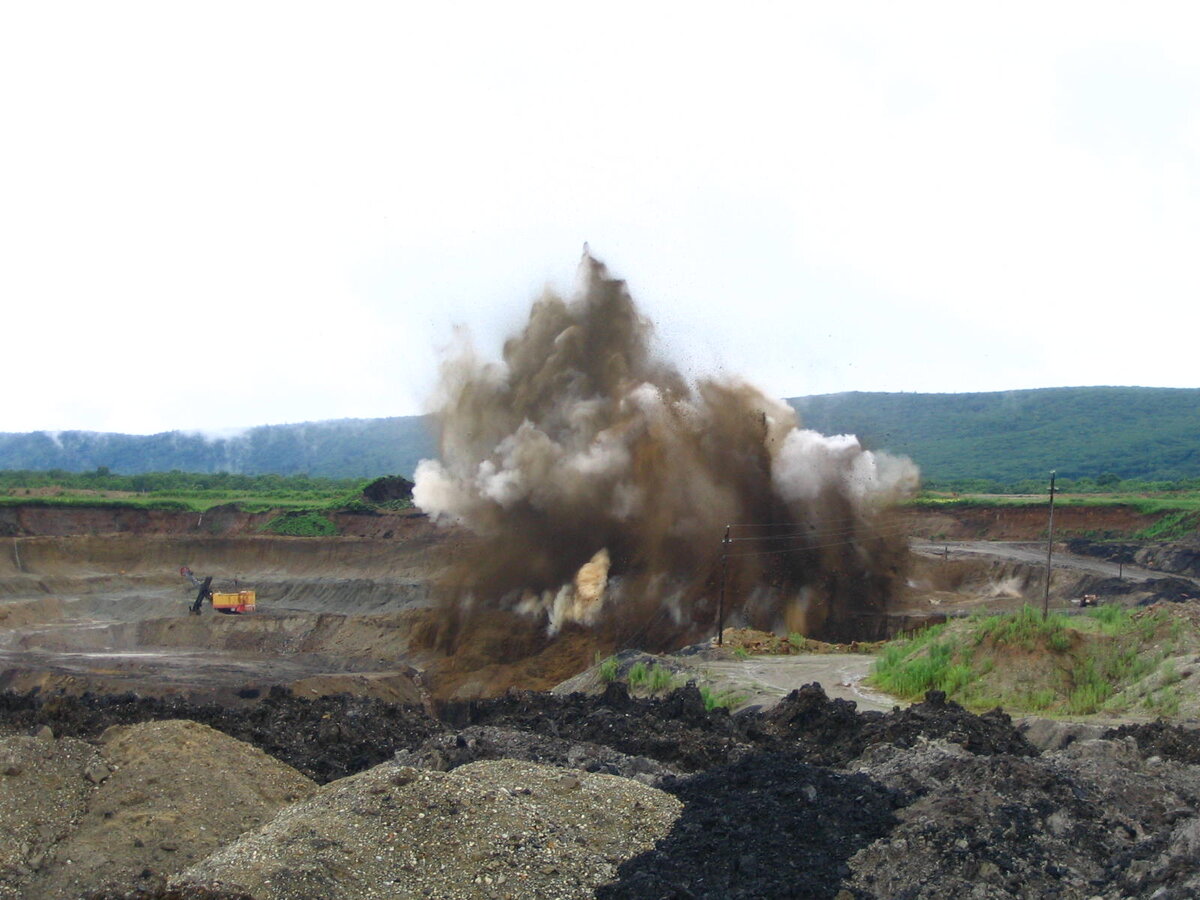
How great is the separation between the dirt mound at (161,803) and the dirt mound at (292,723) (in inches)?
41.7

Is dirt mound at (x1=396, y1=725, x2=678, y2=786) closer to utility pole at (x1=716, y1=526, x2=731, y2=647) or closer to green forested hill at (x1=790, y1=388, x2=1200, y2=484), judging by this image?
utility pole at (x1=716, y1=526, x2=731, y2=647)

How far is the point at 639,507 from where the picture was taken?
43.3 metres

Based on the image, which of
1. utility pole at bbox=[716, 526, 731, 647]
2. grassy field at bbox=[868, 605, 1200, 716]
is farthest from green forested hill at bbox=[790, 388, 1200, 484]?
grassy field at bbox=[868, 605, 1200, 716]

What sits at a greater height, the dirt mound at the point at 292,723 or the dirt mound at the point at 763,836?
the dirt mound at the point at 763,836

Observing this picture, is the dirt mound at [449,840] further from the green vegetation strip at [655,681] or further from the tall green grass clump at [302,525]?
the tall green grass clump at [302,525]

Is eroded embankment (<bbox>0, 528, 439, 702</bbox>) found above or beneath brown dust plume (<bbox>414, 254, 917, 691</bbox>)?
beneath

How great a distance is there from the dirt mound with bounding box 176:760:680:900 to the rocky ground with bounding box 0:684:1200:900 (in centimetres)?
3

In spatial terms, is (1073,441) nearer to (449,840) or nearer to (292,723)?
(292,723)

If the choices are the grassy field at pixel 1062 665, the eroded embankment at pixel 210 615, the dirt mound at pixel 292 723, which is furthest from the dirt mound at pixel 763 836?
the eroded embankment at pixel 210 615

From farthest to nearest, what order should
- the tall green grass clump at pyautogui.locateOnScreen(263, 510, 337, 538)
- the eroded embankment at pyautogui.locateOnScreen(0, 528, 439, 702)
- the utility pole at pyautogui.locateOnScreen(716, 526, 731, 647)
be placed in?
1. the tall green grass clump at pyautogui.locateOnScreen(263, 510, 337, 538)
2. the eroded embankment at pyautogui.locateOnScreen(0, 528, 439, 702)
3. the utility pole at pyautogui.locateOnScreen(716, 526, 731, 647)

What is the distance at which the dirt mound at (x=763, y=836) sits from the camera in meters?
11.7

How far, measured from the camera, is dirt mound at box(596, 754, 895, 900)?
1173cm

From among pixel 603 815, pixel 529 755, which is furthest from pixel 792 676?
pixel 603 815

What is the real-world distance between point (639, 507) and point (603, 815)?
29810mm
